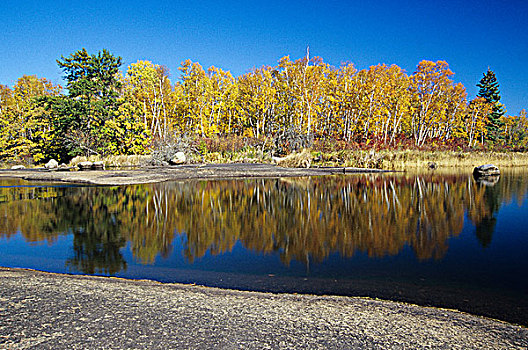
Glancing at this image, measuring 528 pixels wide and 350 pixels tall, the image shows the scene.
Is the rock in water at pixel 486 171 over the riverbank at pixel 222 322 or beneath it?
over

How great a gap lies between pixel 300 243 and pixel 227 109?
45.9 metres

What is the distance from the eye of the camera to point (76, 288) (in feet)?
15.7

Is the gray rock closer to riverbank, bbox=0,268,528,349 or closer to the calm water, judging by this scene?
the calm water

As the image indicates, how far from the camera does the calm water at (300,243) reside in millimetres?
5332

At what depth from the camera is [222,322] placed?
3.75 m

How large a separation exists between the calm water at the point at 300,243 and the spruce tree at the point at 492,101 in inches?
→ 2334

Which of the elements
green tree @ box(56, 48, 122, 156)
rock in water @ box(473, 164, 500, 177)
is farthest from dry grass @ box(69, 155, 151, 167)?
rock in water @ box(473, 164, 500, 177)

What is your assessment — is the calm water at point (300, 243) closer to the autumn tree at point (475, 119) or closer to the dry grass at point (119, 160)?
the dry grass at point (119, 160)

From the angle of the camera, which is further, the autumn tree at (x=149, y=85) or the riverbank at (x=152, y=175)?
the autumn tree at (x=149, y=85)

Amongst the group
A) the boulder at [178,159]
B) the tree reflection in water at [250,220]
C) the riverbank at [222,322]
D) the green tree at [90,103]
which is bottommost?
the tree reflection in water at [250,220]

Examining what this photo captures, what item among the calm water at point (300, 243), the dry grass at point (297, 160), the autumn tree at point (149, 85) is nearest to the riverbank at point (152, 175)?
the dry grass at point (297, 160)

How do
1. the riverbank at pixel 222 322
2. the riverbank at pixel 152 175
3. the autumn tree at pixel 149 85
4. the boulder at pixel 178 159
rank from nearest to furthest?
the riverbank at pixel 222 322, the riverbank at pixel 152 175, the boulder at pixel 178 159, the autumn tree at pixel 149 85

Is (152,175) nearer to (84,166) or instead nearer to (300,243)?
(84,166)

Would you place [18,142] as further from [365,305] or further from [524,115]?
[524,115]
